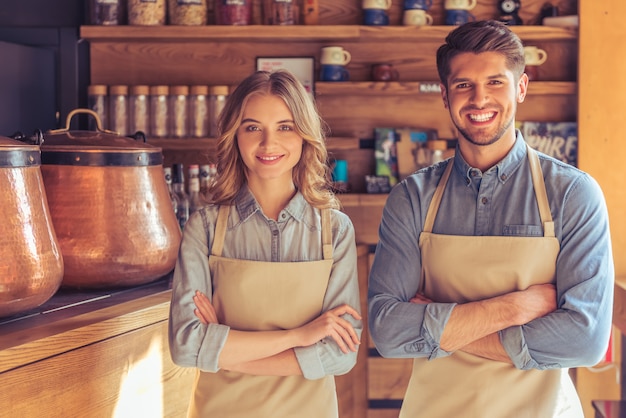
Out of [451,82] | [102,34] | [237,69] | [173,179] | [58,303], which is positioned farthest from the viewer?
[237,69]

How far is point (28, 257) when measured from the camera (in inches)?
61.6

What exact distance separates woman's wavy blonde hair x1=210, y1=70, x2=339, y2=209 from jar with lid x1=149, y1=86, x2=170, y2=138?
5.92ft

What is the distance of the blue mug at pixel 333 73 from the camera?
11.4ft

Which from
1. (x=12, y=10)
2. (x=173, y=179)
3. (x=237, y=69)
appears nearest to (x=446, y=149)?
(x=237, y=69)

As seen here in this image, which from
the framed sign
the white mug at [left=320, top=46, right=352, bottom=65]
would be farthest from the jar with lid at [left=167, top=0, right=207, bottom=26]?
the white mug at [left=320, top=46, right=352, bottom=65]

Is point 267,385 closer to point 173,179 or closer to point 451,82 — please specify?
point 451,82

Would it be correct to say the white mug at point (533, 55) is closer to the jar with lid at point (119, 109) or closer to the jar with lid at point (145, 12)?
the jar with lid at point (145, 12)

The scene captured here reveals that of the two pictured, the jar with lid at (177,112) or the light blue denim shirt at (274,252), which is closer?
the light blue denim shirt at (274,252)

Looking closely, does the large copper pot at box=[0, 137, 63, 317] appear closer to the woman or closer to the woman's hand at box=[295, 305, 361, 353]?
the woman

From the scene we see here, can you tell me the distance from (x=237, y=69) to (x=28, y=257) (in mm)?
2197

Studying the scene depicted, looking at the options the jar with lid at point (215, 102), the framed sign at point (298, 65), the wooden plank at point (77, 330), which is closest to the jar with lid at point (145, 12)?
the jar with lid at point (215, 102)

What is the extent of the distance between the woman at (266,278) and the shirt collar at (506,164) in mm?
264

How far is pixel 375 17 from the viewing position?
11.3 feet

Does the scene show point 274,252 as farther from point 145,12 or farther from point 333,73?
point 145,12
